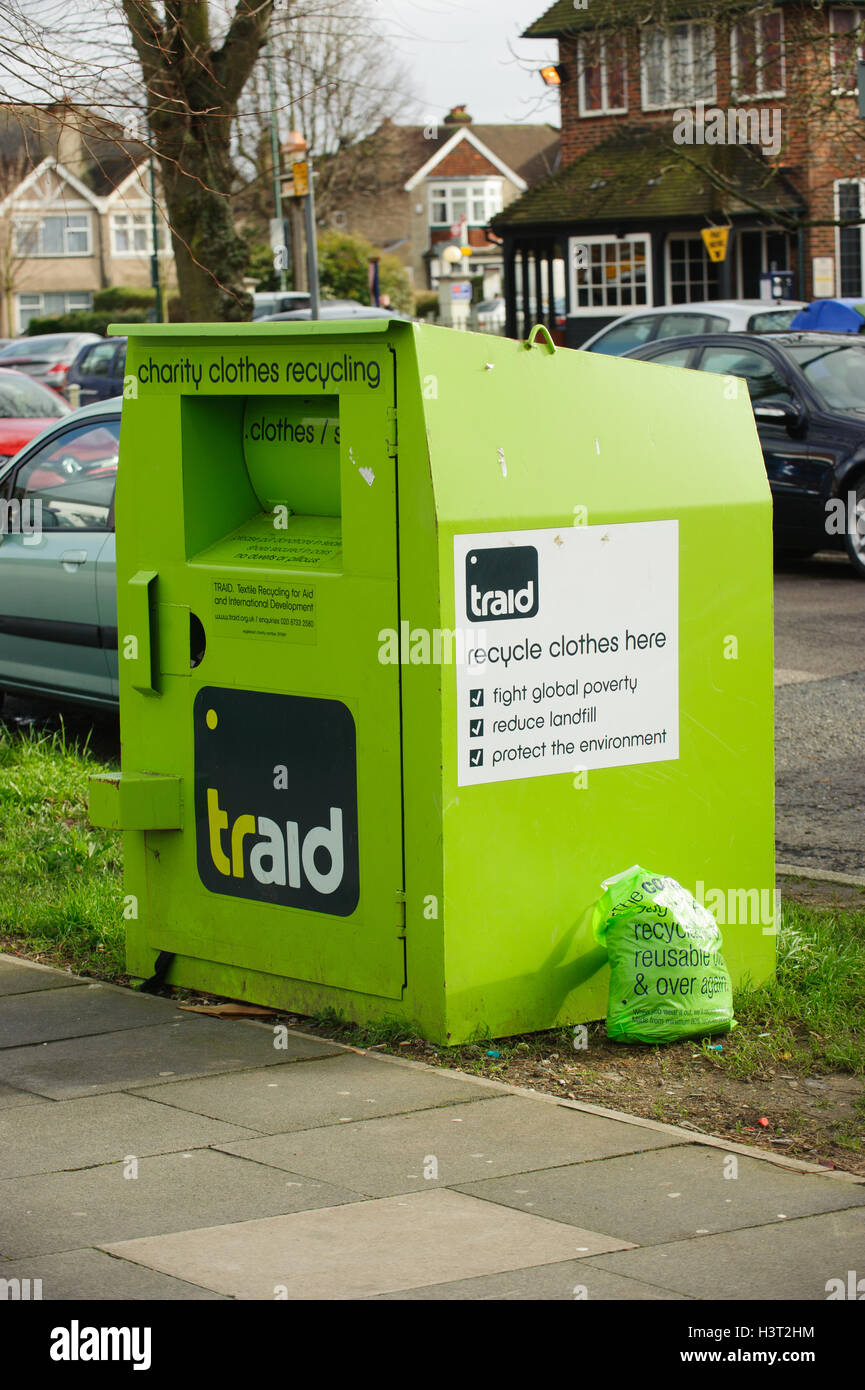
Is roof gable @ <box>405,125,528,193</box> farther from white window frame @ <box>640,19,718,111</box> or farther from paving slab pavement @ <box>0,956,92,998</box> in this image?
paving slab pavement @ <box>0,956,92,998</box>

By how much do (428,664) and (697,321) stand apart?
1481 centimetres

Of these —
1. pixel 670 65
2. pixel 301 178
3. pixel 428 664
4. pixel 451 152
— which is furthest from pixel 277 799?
pixel 451 152

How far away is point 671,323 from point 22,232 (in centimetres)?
6231

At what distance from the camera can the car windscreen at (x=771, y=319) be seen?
18156mm

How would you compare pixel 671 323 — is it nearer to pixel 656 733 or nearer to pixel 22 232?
pixel 656 733

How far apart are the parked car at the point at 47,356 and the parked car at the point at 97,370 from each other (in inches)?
29.3

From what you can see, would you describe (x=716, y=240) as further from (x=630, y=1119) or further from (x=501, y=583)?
(x=630, y=1119)

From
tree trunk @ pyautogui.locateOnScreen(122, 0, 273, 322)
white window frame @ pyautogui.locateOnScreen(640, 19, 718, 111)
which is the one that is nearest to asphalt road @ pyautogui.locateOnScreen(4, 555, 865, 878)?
tree trunk @ pyautogui.locateOnScreen(122, 0, 273, 322)

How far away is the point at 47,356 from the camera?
118ft

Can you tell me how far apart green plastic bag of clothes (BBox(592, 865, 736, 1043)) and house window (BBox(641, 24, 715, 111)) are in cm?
1764

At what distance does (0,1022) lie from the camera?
17.3ft

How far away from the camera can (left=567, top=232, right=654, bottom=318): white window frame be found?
38.0m
